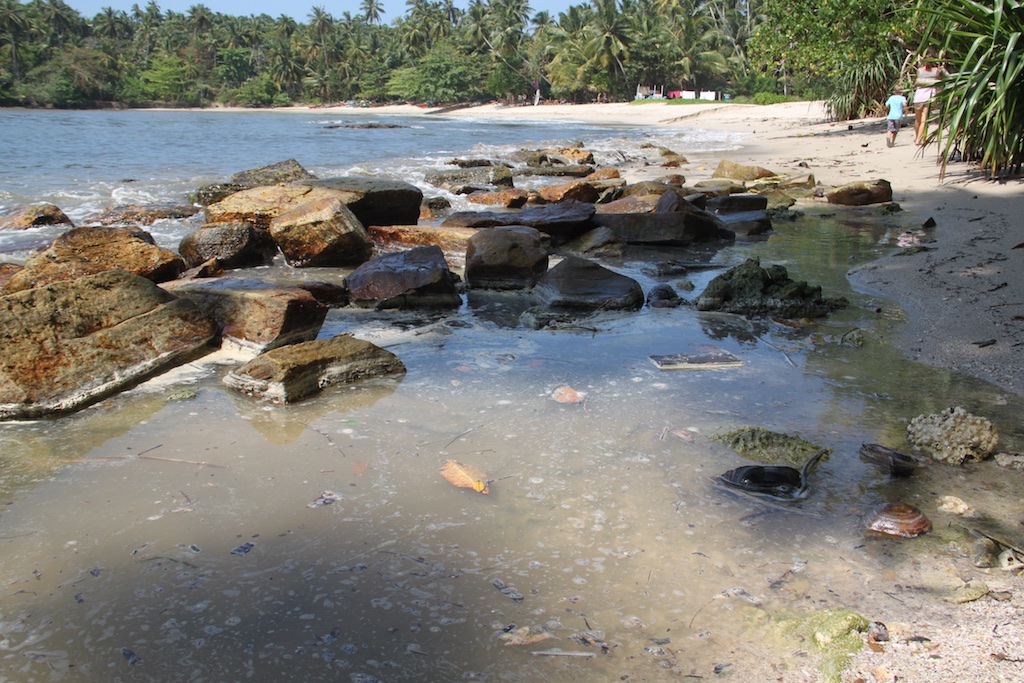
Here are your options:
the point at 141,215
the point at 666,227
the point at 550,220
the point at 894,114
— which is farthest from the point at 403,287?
the point at 894,114

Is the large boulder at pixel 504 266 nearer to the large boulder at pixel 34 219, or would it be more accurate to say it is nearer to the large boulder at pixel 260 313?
the large boulder at pixel 260 313

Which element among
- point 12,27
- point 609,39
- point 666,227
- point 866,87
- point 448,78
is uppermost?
point 12,27

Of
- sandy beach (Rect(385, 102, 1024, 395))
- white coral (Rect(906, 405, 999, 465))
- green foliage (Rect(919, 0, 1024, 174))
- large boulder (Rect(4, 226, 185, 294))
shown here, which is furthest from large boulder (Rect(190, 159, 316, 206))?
white coral (Rect(906, 405, 999, 465))

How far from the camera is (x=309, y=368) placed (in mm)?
3902

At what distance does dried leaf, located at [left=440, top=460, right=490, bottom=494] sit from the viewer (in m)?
2.92

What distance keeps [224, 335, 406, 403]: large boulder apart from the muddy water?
126mm

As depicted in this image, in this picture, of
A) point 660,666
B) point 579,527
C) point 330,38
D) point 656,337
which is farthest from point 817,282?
point 330,38

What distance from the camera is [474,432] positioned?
3412 mm

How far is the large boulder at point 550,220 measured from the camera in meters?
8.43

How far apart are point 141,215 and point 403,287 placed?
6175mm

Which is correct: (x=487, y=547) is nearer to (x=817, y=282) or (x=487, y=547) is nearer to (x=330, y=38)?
(x=817, y=282)

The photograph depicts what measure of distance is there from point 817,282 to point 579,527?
14.6ft

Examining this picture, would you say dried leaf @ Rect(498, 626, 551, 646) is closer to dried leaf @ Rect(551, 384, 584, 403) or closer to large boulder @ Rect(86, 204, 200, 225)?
dried leaf @ Rect(551, 384, 584, 403)

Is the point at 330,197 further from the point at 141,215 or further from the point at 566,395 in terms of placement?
the point at 566,395
